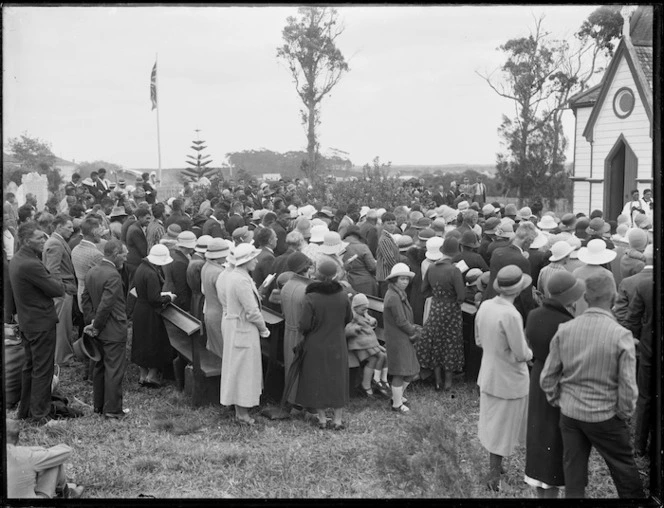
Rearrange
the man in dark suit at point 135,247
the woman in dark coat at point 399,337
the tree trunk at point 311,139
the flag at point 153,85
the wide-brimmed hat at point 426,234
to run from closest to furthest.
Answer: the woman in dark coat at point 399,337 → the wide-brimmed hat at point 426,234 → the man in dark suit at point 135,247 → the tree trunk at point 311,139 → the flag at point 153,85

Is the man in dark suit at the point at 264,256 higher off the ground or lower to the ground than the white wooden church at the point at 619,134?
lower

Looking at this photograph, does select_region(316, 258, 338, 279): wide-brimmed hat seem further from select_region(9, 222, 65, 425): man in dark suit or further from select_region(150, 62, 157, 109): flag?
select_region(150, 62, 157, 109): flag

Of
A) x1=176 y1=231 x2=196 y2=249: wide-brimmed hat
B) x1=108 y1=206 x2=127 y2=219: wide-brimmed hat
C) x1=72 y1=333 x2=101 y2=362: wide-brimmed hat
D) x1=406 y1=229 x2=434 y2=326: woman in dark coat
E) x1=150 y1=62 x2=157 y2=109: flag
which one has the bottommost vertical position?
x1=72 y1=333 x2=101 y2=362: wide-brimmed hat

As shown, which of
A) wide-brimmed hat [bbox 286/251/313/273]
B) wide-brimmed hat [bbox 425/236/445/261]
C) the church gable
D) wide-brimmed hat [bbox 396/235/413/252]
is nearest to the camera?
wide-brimmed hat [bbox 286/251/313/273]

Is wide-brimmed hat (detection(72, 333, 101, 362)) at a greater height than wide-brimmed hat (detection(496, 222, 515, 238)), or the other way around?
wide-brimmed hat (detection(496, 222, 515, 238))

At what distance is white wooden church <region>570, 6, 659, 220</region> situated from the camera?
1850cm

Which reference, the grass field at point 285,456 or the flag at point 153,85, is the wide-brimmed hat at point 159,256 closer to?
the grass field at point 285,456

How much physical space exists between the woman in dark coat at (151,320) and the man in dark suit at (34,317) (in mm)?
1404

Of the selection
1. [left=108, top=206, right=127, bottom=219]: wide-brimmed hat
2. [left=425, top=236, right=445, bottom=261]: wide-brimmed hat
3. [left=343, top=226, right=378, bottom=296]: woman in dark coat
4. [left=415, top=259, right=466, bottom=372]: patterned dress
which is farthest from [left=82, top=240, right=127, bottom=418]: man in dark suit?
[left=108, top=206, right=127, bottom=219]: wide-brimmed hat

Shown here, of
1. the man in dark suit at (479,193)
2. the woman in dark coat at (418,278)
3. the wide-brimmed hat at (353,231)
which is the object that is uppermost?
the man in dark suit at (479,193)

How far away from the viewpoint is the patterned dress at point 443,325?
9281mm

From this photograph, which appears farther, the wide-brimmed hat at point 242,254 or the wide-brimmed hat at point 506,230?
the wide-brimmed hat at point 506,230

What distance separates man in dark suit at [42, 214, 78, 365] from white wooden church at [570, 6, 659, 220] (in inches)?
516

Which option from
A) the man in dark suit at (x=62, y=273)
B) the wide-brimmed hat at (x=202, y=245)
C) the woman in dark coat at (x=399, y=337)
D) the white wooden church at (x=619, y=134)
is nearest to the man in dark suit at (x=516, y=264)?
the woman in dark coat at (x=399, y=337)
